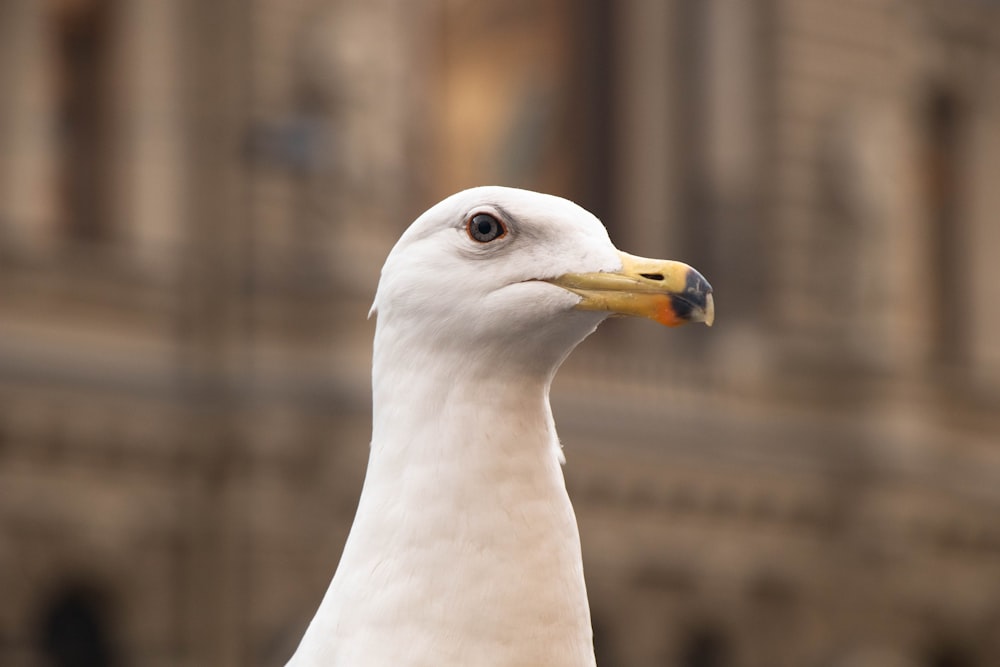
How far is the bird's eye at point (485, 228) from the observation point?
7.63 feet

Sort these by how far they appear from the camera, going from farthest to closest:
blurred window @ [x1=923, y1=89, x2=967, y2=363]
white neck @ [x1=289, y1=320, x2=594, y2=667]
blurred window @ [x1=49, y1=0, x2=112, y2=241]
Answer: blurred window @ [x1=923, y1=89, x2=967, y2=363] < blurred window @ [x1=49, y1=0, x2=112, y2=241] < white neck @ [x1=289, y1=320, x2=594, y2=667]

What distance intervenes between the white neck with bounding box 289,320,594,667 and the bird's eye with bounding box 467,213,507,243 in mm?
161

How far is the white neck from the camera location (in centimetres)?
215

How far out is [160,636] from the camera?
14.2m

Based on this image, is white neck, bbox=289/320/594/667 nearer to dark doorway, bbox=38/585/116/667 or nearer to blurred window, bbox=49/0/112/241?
dark doorway, bbox=38/585/116/667

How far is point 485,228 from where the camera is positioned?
2.33 meters

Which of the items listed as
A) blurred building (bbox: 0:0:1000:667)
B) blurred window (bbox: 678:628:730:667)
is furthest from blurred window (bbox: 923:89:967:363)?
blurred window (bbox: 678:628:730:667)

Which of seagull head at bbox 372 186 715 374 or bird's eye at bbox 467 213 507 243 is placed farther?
bird's eye at bbox 467 213 507 243

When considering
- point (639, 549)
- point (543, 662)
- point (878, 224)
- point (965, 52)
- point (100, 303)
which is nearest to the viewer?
point (543, 662)

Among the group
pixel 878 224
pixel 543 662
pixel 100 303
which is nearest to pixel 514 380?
pixel 543 662

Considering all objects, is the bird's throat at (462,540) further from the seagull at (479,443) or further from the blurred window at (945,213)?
the blurred window at (945,213)

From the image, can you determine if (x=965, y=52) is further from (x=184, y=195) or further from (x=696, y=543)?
(x=184, y=195)

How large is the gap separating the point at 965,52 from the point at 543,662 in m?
18.5

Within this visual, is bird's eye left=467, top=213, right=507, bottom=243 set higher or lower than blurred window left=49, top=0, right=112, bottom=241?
lower
